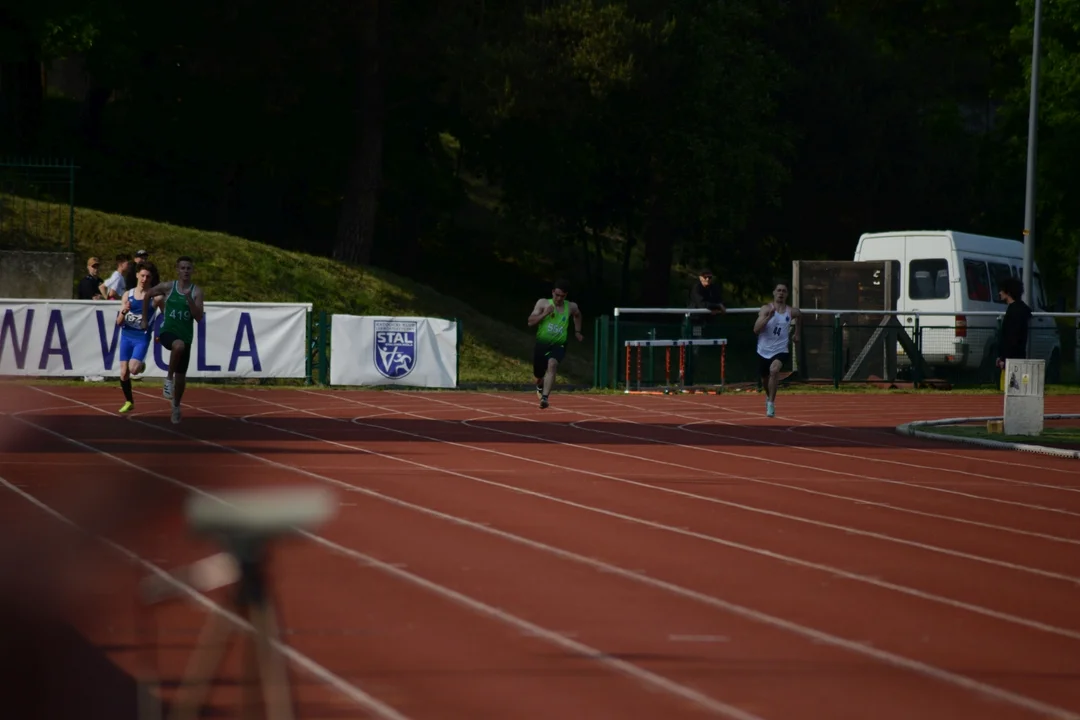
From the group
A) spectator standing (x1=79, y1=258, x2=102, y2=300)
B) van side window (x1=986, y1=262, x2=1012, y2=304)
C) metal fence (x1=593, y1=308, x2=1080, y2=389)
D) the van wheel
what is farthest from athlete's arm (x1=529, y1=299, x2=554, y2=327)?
the van wheel

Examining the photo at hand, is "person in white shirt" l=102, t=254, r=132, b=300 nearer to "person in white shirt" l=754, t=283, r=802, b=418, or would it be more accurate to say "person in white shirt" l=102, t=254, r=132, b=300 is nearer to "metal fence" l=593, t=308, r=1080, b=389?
"metal fence" l=593, t=308, r=1080, b=389

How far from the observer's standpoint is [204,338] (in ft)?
90.5

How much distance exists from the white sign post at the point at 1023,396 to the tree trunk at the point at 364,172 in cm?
2426

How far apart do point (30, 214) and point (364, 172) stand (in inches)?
428

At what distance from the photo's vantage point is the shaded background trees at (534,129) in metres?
41.7

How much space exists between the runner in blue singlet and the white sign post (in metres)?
10.6

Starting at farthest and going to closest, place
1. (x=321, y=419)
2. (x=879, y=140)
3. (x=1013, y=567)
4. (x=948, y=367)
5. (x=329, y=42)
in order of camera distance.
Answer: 1. (x=879, y=140)
2. (x=329, y=42)
3. (x=948, y=367)
4. (x=321, y=419)
5. (x=1013, y=567)

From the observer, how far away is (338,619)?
25.0 ft

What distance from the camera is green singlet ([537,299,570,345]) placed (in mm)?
24344

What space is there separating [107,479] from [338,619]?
537 centimetres

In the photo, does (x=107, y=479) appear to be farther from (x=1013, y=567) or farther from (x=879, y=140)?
(x=879, y=140)

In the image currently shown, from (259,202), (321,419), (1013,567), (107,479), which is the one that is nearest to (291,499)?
(107,479)

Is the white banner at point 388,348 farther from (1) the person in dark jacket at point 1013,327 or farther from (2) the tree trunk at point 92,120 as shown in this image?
(2) the tree trunk at point 92,120

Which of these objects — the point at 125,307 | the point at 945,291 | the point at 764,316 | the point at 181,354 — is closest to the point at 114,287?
the point at 125,307
